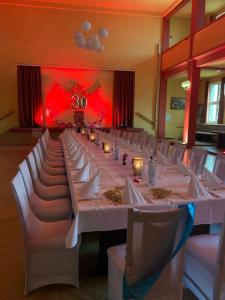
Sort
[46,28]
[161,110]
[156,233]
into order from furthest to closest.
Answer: [161,110] → [46,28] → [156,233]

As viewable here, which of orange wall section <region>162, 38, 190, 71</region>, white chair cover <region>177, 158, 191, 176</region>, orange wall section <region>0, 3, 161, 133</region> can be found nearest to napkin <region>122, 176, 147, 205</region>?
white chair cover <region>177, 158, 191, 176</region>

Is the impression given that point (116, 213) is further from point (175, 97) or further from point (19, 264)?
point (175, 97)

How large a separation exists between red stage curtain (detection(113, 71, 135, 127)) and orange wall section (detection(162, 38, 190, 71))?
4.81ft

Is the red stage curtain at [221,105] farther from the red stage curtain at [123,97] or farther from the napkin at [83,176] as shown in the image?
the napkin at [83,176]

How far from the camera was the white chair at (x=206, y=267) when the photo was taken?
1400 millimetres

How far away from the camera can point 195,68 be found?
8.47 metres

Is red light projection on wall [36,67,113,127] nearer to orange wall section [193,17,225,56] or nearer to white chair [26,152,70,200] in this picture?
orange wall section [193,17,225,56]

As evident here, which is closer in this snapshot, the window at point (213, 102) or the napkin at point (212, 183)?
the napkin at point (212, 183)

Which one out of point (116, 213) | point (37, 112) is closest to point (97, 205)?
point (116, 213)

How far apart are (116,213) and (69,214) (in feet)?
2.74

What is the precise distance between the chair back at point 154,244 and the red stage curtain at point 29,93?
980 centimetres

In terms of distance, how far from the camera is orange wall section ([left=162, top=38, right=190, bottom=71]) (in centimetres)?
880

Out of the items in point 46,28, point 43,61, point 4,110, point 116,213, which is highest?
point 46,28

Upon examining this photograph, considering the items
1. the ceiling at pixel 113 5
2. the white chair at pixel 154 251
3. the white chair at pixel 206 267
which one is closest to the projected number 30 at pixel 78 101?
the ceiling at pixel 113 5
